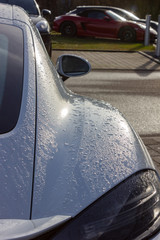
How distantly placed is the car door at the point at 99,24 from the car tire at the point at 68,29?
23.2 inches

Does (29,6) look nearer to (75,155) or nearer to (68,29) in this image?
(68,29)

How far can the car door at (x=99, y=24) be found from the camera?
22391 mm

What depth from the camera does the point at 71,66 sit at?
3486mm

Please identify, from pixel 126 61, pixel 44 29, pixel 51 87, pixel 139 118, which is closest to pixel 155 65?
pixel 126 61

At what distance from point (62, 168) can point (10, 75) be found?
2.33 feet

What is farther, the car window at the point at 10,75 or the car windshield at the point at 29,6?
→ the car windshield at the point at 29,6

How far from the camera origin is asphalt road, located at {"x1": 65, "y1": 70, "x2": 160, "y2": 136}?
710 centimetres

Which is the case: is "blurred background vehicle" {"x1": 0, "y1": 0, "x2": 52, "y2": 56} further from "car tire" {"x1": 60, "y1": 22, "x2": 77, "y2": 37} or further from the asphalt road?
"car tire" {"x1": 60, "y1": 22, "x2": 77, "y2": 37}

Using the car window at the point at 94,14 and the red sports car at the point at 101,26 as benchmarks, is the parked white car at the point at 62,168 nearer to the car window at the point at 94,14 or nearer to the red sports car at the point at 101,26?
the red sports car at the point at 101,26

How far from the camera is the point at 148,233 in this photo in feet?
5.74

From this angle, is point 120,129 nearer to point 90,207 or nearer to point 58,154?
point 58,154

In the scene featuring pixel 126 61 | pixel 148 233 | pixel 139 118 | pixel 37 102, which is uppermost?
pixel 37 102

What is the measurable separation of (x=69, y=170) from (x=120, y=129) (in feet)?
1.97

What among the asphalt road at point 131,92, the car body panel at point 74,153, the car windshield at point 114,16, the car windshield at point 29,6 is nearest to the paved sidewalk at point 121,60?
the asphalt road at point 131,92
